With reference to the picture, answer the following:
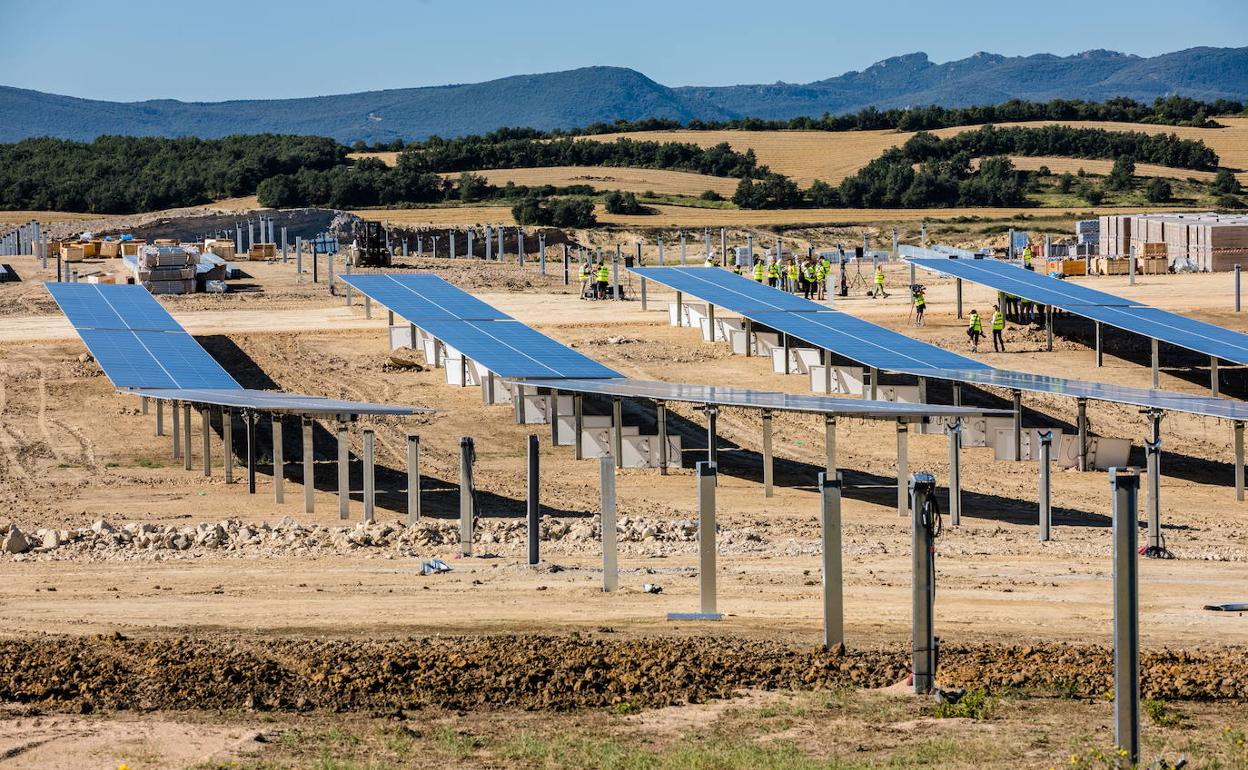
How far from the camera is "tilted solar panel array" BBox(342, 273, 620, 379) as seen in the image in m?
31.0

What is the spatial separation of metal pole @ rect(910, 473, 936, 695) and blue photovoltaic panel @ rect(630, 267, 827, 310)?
2420 centimetres

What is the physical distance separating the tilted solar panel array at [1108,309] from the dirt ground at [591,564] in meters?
1.12

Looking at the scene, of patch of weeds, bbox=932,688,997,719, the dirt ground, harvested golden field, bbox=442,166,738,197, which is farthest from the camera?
harvested golden field, bbox=442,166,738,197

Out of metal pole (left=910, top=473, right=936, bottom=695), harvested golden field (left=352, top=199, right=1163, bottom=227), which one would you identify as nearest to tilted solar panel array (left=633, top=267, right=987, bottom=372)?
metal pole (left=910, top=473, right=936, bottom=695)

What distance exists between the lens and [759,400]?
26.4 metres

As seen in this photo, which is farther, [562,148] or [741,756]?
[562,148]

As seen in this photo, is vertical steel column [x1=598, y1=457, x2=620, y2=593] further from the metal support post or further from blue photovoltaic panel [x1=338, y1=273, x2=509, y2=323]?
blue photovoltaic panel [x1=338, y1=273, x2=509, y2=323]

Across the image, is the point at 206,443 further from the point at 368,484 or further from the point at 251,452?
the point at 368,484

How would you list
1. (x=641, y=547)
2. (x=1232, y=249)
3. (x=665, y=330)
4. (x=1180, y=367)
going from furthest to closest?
(x=1232, y=249) → (x=665, y=330) → (x=1180, y=367) → (x=641, y=547)

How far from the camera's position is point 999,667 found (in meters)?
13.6

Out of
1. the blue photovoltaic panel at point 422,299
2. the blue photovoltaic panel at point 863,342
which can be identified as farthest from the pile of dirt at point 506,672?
the blue photovoltaic panel at point 422,299

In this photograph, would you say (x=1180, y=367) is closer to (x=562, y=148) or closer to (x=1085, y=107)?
(x=562, y=148)

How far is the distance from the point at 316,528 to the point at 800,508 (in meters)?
6.59

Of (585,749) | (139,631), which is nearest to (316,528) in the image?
(139,631)
